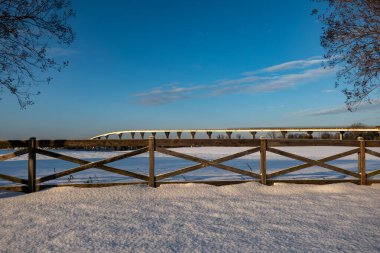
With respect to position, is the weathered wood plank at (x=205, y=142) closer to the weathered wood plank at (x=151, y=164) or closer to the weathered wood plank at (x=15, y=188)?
the weathered wood plank at (x=151, y=164)

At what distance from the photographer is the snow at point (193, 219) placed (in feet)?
15.0

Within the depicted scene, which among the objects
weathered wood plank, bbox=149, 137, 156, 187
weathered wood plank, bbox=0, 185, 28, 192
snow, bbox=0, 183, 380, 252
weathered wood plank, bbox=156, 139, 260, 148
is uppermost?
weathered wood plank, bbox=156, 139, 260, 148

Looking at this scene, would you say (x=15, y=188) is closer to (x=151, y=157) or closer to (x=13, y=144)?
(x=13, y=144)

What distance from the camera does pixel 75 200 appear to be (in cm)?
730

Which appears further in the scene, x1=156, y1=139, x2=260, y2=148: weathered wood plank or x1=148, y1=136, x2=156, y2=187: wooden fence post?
x1=156, y1=139, x2=260, y2=148: weathered wood plank

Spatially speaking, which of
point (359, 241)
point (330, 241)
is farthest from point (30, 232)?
point (359, 241)

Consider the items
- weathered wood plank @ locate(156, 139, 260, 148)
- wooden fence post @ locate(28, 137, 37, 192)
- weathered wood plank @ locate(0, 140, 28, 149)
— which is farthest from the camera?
weathered wood plank @ locate(156, 139, 260, 148)

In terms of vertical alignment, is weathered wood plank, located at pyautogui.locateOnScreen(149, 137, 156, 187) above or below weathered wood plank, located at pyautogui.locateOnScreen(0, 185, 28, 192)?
above

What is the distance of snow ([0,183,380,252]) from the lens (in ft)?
15.0

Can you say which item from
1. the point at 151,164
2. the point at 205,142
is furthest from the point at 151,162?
the point at 205,142

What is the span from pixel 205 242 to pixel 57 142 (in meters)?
5.83

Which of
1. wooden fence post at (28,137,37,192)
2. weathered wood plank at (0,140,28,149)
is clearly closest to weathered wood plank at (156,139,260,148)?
→ wooden fence post at (28,137,37,192)

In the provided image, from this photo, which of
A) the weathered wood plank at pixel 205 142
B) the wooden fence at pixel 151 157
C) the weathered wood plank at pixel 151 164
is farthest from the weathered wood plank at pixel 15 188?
the weathered wood plank at pixel 205 142

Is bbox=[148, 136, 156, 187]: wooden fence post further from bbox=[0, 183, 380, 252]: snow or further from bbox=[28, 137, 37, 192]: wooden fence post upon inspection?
bbox=[28, 137, 37, 192]: wooden fence post
